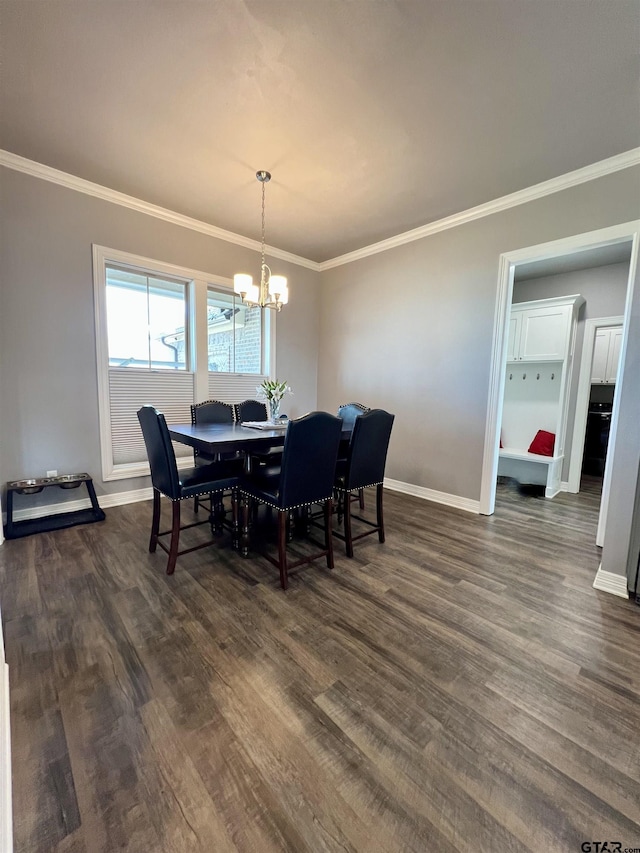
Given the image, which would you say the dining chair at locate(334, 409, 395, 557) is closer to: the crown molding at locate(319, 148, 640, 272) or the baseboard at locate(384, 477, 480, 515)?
the baseboard at locate(384, 477, 480, 515)

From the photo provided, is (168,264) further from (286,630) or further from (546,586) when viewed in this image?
(546,586)

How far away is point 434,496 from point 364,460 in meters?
1.62

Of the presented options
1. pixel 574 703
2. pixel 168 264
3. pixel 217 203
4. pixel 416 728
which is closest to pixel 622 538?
pixel 574 703

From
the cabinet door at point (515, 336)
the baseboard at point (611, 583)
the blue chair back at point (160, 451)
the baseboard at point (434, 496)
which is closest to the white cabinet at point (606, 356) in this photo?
the cabinet door at point (515, 336)

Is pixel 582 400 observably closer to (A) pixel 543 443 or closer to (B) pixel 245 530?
(A) pixel 543 443

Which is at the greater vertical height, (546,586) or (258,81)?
(258,81)

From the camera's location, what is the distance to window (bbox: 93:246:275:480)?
10.6 ft

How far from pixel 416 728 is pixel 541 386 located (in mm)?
4238

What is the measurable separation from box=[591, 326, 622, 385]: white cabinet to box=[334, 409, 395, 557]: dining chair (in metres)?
4.06

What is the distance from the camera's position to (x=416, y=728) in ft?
3.98

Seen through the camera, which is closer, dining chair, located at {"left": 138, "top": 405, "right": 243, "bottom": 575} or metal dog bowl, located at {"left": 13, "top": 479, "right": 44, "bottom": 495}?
dining chair, located at {"left": 138, "top": 405, "right": 243, "bottom": 575}

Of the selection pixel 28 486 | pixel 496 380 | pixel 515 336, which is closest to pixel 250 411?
pixel 28 486

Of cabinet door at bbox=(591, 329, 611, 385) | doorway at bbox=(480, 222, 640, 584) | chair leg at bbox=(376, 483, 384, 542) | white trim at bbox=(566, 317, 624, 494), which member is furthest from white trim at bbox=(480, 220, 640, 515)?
cabinet door at bbox=(591, 329, 611, 385)

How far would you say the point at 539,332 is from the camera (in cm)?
407
